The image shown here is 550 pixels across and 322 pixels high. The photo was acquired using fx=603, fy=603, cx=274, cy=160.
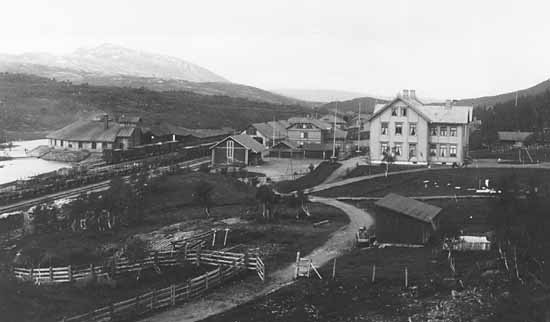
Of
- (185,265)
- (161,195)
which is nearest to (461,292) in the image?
(185,265)

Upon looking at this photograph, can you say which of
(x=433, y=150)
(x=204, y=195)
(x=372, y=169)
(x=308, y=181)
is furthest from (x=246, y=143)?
(x=204, y=195)

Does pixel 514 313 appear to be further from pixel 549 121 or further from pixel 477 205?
pixel 549 121

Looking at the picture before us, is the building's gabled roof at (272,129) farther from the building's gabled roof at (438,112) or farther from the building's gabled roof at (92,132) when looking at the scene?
the building's gabled roof at (438,112)

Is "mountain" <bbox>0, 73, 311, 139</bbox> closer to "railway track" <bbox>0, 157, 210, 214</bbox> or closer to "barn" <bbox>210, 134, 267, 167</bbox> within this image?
"barn" <bbox>210, 134, 267, 167</bbox>

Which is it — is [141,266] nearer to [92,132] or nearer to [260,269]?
[260,269]

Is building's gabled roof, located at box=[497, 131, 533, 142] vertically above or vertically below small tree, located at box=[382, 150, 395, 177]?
above

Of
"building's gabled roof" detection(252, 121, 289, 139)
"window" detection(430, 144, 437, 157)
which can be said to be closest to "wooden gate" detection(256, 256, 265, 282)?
"window" detection(430, 144, 437, 157)
